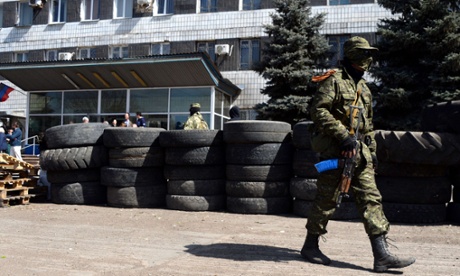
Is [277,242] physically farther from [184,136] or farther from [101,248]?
[184,136]

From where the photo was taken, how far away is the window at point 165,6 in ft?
75.5

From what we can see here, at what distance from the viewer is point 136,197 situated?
8156 millimetres

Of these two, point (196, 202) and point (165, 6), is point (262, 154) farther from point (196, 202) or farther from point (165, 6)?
point (165, 6)

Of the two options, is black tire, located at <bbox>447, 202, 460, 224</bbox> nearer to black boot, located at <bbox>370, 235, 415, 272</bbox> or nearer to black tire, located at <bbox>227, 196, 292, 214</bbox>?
black tire, located at <bbox>227, 196, 292, 214</bbox>

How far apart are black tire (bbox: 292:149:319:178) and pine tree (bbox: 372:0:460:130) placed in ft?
22.1

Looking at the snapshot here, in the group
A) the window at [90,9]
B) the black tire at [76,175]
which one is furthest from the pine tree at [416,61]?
the window at [90,9]

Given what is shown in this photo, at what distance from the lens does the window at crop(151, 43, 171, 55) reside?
889 inches

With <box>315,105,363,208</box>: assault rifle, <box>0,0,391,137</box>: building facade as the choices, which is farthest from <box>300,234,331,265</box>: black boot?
<box>0,0,391,137</box>: building facade

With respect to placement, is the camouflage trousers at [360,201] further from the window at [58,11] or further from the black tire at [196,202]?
the window at [58,11]

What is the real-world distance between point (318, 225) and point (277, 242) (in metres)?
1.19

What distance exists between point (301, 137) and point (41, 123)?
1732 cm

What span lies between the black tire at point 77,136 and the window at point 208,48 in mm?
13812

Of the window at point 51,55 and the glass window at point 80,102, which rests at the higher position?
the window at point 51,55

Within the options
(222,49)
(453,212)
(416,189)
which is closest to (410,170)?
(416,189)
